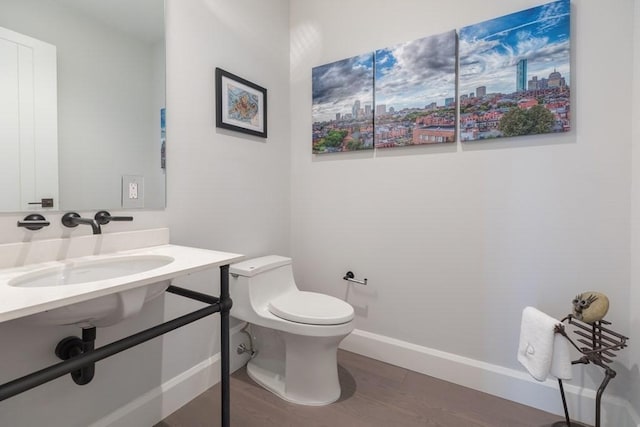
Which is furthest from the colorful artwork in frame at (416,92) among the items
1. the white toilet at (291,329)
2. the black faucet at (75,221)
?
the black faucet at (75,221)

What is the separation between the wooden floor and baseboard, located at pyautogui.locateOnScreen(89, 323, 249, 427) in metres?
0.04

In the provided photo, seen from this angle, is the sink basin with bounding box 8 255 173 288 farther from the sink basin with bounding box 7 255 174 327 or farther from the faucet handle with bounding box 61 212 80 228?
the faucet handle with bounding box 61 212 80 228

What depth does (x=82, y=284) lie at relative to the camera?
722mm

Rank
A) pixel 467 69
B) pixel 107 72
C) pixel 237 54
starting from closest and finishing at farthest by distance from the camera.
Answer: pixel 107 72, pixel 467 69, pixel 237 54

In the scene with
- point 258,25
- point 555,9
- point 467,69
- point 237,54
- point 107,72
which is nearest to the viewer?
point 107,72

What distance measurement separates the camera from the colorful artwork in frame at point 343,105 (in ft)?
6.09

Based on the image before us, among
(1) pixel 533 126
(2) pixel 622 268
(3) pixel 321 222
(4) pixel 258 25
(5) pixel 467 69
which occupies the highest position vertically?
(4) pixel 258 25

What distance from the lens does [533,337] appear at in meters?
1.25

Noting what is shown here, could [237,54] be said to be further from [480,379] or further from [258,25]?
[480,379]

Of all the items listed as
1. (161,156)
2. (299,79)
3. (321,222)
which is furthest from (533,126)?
(161,156)

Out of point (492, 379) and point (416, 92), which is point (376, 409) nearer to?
point (492, 379)

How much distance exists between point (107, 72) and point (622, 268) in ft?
7.63

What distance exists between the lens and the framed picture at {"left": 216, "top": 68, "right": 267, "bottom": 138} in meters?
1.62

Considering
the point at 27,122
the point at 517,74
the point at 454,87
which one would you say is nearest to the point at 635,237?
the point at 517,74
